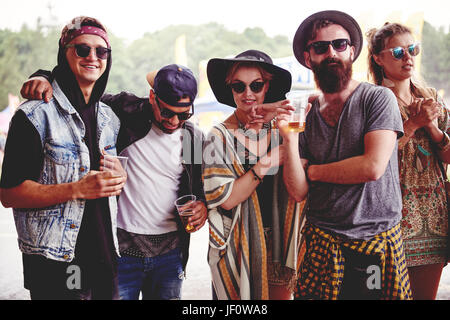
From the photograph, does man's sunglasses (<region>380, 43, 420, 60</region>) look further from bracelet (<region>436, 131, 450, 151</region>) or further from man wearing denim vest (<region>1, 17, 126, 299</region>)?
man wearing denim vest (<region>1, 17, 126, 299</region>)

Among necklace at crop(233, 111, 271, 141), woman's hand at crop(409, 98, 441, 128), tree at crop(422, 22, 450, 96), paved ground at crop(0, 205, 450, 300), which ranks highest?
tree at crop(422, 22, 450, 96)

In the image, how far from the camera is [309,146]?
2266 mm

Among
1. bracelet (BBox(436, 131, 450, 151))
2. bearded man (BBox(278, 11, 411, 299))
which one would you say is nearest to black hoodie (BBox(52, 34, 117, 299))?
bearded man (BBox(278, 11, 411, 299))

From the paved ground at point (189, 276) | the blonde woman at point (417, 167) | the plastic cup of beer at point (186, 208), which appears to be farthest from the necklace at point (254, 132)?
the paved ground at point (189, 276)

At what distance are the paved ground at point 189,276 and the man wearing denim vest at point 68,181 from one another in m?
1.77

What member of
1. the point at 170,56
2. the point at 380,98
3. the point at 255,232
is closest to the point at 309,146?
the point at 380,98

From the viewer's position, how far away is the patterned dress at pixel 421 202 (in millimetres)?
2467

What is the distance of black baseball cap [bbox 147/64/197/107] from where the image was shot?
7.27 feet

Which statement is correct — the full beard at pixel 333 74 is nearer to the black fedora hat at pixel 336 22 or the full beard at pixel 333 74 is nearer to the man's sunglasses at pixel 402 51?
the black fedora hat at pixel 336 22

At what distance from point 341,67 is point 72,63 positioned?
169 cm

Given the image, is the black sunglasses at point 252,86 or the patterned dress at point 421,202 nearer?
the black sunglasses at point 252,86

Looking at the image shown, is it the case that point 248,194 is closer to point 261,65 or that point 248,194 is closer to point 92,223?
point 261,65

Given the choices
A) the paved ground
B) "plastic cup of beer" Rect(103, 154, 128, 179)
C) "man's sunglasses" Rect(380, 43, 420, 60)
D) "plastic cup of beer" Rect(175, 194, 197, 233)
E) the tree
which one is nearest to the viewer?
"plastic cup of beer" Rect(103, 154, 128, 179)

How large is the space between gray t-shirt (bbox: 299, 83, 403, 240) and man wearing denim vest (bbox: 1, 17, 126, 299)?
1.31 metres
